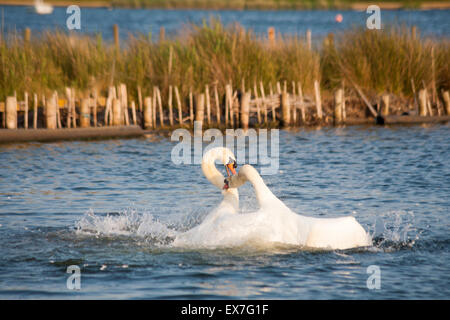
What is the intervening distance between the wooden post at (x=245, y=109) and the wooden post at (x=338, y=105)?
10.5 feet

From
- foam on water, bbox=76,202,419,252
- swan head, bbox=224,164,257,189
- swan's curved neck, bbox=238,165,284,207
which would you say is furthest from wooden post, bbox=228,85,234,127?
swan's curved neck, bbox=238,165,284,207

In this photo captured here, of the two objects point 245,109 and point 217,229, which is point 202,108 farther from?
point 217,229

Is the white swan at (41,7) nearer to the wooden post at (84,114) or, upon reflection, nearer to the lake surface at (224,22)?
the lake surface at (224,22)

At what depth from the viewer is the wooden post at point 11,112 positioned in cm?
2117

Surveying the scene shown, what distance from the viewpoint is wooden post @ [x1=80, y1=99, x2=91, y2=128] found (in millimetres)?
22359

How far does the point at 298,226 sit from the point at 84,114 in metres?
13.1

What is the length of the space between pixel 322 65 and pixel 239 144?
7.04 metres

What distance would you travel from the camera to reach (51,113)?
71.4 feet

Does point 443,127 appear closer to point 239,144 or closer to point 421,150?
point 421,150

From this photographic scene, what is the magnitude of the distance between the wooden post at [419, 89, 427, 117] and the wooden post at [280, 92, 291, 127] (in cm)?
438

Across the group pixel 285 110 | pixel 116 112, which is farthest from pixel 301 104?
pixel 116 112
